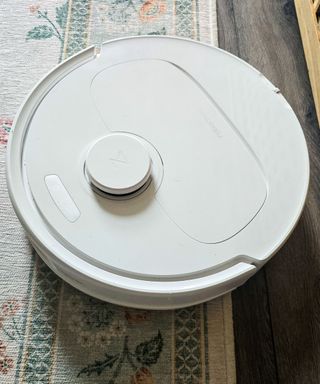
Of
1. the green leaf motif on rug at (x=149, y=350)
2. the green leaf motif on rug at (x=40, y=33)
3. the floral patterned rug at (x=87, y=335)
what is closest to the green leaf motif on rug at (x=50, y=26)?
the green leaf motif on rug at (x=40, y=33)

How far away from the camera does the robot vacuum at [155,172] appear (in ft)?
2.68

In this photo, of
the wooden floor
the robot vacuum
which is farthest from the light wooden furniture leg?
the robot vacuum

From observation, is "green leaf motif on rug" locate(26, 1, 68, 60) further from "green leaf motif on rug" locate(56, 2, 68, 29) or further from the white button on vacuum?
the white button on vacuum

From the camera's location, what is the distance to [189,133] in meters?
0.93

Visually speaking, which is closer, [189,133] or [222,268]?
[222,268]

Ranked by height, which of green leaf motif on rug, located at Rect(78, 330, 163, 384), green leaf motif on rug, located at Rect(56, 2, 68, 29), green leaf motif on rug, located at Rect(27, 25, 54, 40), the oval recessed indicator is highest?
green leaf motif on rug, located at Rect(56, 2, 68, 29)

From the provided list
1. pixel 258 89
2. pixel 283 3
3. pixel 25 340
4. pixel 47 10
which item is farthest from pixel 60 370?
pixel 283 3

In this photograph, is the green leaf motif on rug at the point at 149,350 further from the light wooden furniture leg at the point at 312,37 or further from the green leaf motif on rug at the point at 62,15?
the green leaf motif on rug at the point at 62,15

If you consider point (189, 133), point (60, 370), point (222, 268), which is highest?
point (189, 133)

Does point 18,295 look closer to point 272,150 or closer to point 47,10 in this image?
point 272,150

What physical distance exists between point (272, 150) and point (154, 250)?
30 centimetres

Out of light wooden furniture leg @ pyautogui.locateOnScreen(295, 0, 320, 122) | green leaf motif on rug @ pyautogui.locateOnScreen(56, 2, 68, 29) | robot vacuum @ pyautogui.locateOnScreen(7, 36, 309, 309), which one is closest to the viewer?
robot vacuum @ pyautogui.locateOnScreen(7, 36, 309, 309)

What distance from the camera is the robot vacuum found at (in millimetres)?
815

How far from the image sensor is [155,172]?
0.89 m
